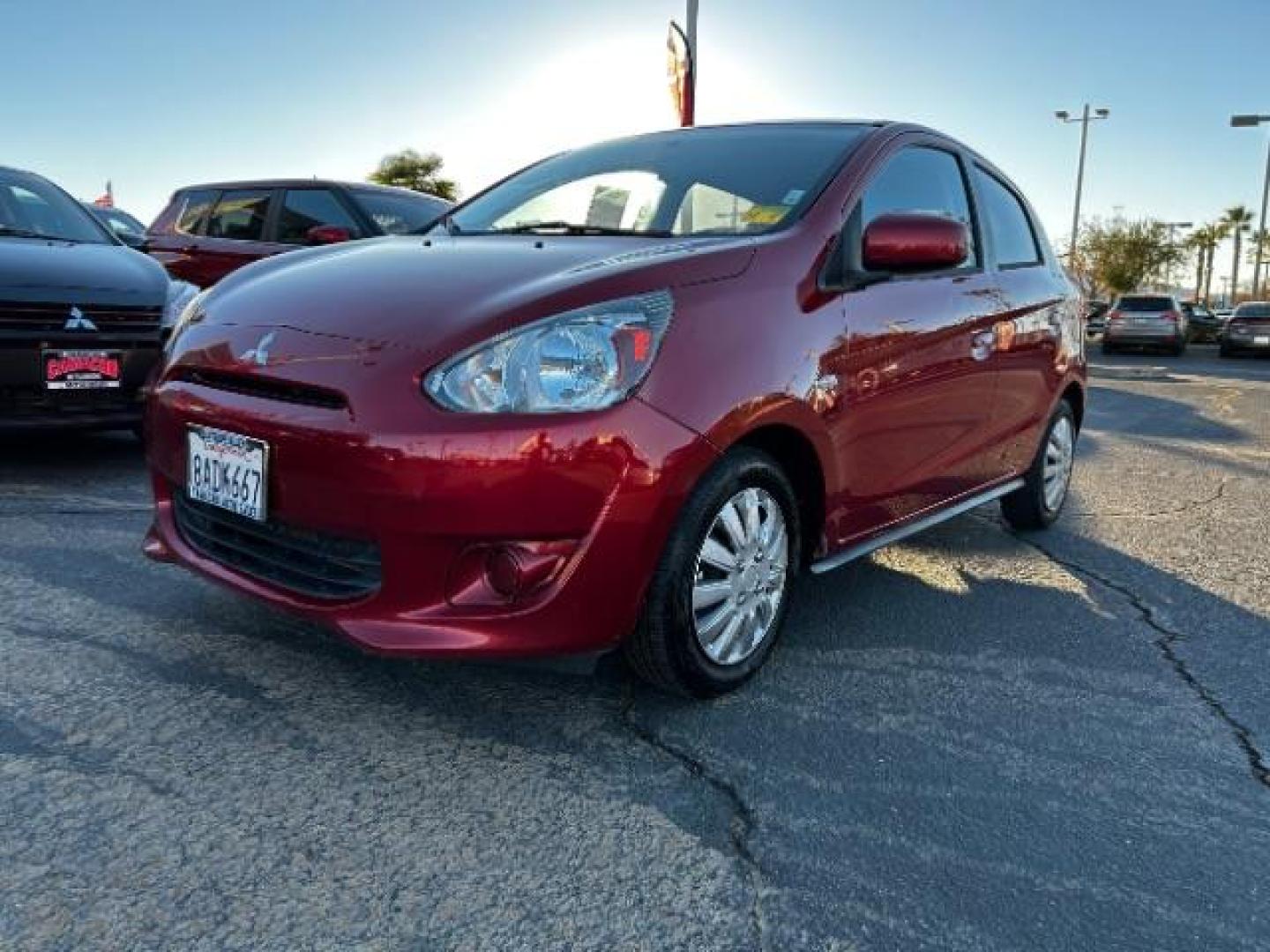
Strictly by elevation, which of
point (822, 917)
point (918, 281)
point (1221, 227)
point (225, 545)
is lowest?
point (822, 917)

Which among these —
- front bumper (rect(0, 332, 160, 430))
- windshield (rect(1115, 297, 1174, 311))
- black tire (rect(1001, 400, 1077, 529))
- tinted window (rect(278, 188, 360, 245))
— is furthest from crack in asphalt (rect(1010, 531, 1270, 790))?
windshield (rect(1115, 297, 1174, 311))

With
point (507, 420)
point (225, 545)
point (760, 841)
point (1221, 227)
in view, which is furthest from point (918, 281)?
point (1221, 227)

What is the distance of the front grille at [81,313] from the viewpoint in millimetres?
4277

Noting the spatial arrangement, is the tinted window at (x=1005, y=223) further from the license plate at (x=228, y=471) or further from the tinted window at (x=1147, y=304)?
the tinted window at (x=1147, y=304)

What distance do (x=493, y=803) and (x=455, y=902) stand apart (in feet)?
1.05

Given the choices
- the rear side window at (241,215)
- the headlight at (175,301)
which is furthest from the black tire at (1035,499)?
the rear side window at (241,215)

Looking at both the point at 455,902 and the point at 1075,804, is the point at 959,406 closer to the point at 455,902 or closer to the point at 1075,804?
the point at 1075,804

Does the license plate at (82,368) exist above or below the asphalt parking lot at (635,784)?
above

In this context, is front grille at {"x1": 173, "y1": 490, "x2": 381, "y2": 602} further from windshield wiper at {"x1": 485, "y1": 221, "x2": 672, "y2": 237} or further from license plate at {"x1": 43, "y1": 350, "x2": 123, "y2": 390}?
license plate at {"x1": 43, "y1": 350, "x2": 123, "y2": 390}

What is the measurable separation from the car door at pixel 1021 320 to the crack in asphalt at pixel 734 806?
6.53 feet

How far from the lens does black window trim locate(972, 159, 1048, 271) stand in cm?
388

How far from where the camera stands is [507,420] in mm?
2150

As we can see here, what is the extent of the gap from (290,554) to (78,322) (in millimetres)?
2713

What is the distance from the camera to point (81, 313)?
4480 mm
